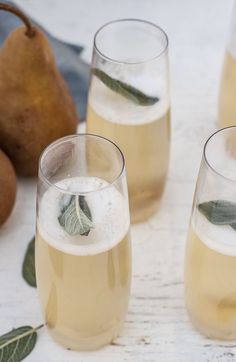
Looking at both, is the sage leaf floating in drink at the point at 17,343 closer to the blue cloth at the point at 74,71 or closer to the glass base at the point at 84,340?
the glass base at the point at 84,340

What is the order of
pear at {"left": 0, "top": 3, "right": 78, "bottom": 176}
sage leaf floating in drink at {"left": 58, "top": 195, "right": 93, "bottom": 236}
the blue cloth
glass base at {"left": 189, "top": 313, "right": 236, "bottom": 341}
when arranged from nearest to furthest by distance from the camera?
sage leaf floating in drink at {"left": 58, "top": 195, "right": 93, "bottom": 236}, glass base at {"left": 189, "top": 313, "right": 236, "bottom": 341}, pear at {"left": 0, "top": 3, "right": 78, "bottom": 176}, the blue cloth

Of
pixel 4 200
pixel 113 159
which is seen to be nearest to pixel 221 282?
pixel 113 159

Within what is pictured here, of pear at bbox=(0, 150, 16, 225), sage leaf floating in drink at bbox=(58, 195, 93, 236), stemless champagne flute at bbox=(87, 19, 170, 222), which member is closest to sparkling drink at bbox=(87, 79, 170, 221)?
stemless champagne flute at bbox=(87, 19, 170, 222)

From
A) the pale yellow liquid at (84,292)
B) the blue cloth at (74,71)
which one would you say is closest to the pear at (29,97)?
the blue cloth at (74,71)

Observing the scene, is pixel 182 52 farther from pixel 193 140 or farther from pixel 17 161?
pixel 17 161

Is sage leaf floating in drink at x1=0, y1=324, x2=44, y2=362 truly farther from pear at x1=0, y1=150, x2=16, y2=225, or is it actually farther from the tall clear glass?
the tall clear glass

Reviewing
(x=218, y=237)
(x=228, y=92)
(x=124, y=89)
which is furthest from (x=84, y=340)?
(x=228, y=92)

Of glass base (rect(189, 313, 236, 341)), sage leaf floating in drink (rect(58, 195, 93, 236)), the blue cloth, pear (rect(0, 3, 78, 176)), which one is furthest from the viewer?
the blue cloth
